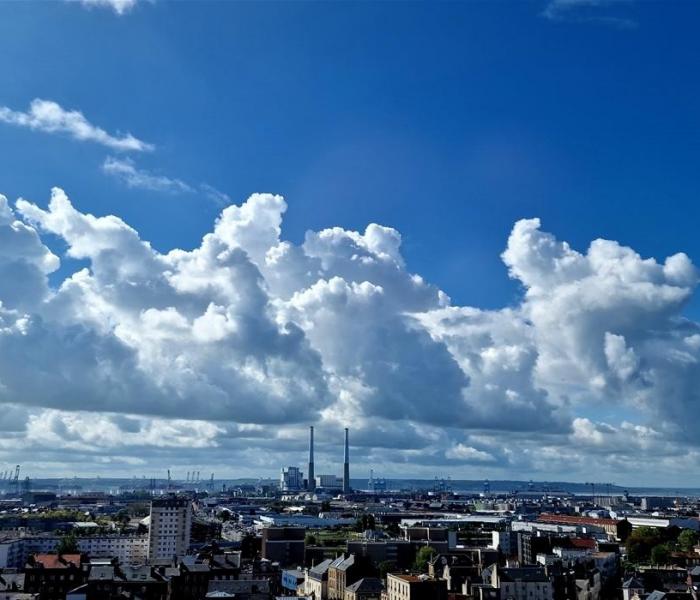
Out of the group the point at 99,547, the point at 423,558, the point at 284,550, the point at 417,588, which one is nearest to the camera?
the point at 417,588

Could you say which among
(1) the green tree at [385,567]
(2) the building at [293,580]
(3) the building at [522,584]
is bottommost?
(2) the building at [293,580]

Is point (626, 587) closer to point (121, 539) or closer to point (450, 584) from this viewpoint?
point (450, 584)

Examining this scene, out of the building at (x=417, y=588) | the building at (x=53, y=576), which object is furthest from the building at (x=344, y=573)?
the building at (x=53, y=576)

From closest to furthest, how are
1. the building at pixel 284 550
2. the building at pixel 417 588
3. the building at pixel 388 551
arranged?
the building at pixel 417 588 → the building at pixel 388 551 → the building at pixel 284 550

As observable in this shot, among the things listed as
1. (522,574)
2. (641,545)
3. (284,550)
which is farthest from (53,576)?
(641,545)

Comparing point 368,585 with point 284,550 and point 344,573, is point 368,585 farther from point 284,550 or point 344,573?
point 284,550

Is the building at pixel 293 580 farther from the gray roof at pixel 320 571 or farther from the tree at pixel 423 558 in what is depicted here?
the tree at pixel 423 558

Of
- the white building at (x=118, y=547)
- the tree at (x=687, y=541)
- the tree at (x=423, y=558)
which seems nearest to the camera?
the tree at (x=423, y=558)
